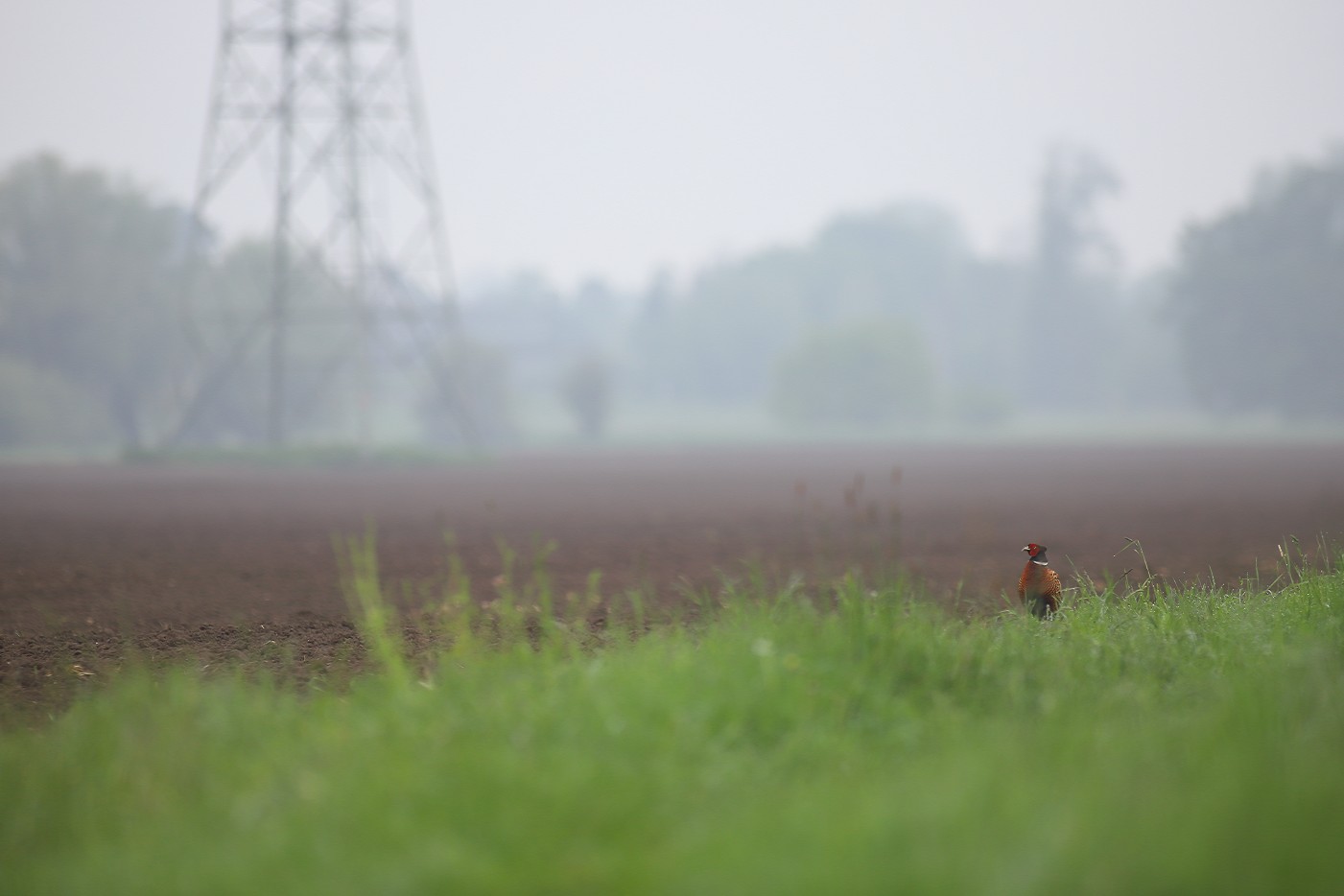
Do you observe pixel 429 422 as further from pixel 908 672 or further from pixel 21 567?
pixel 908 672

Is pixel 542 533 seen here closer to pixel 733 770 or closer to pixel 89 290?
pixel 733 770

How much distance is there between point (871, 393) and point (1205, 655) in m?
88.7

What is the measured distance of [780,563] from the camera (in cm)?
1508

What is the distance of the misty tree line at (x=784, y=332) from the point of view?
6247 cm

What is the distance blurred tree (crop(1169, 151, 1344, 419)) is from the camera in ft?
257

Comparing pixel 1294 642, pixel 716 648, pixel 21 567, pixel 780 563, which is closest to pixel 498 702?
pixel 716 648

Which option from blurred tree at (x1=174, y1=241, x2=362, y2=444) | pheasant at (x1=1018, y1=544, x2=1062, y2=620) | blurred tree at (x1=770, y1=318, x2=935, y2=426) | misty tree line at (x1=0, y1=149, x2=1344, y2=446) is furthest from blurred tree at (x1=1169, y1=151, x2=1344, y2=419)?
pheasant at (x1=1018, y1=544, x2=1062, y2=620)

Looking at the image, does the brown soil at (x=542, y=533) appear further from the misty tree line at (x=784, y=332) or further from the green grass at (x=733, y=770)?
the misty tree line at (x=784, y=332)

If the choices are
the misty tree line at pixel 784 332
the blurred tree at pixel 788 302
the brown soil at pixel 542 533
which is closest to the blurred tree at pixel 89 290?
the misty tree line at pixel 784 332

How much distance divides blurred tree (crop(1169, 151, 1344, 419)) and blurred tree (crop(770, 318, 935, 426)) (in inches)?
775

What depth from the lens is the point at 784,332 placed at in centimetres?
13738

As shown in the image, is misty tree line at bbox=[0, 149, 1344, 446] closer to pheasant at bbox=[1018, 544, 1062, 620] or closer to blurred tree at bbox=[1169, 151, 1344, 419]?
blurred tree at bbox=[1169, 151, 1344, 419]

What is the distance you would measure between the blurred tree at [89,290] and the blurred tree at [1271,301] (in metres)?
66.9

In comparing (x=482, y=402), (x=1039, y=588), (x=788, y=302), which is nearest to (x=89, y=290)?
(x=482, y=402)
